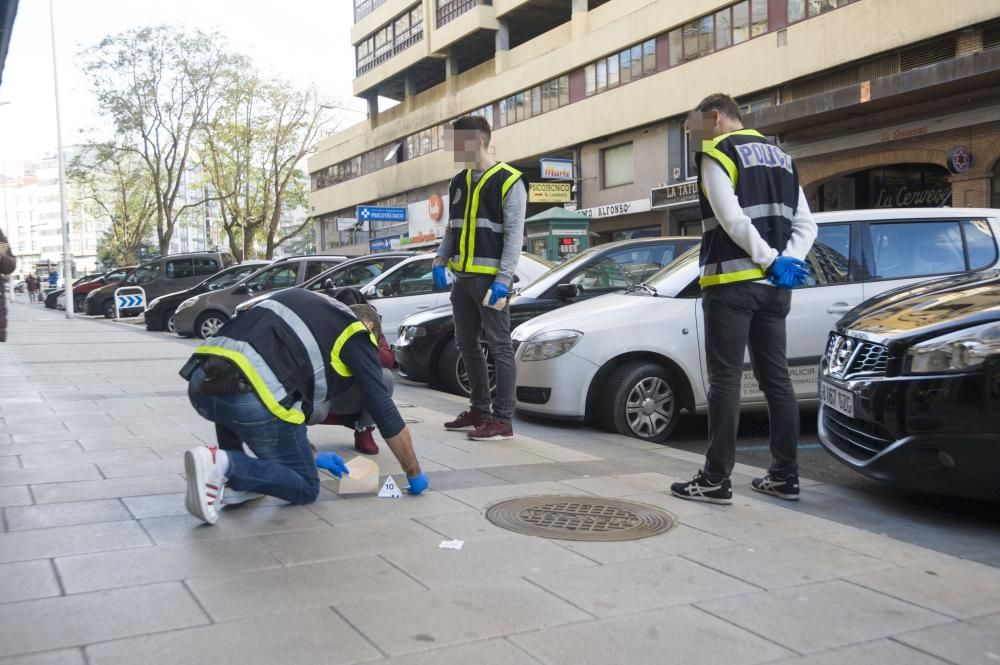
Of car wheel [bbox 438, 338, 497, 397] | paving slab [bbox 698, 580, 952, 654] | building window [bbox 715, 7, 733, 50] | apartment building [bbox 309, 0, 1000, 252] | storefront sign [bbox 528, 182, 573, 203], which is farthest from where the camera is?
storefront sign [bbox 528, 182, 573, 203]

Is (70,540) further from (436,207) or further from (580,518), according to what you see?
(436,207)

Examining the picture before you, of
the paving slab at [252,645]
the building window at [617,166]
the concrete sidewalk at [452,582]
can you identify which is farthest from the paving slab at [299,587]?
the building window at [617,166]

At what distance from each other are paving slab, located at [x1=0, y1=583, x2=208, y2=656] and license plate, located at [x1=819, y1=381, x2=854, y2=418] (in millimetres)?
3210

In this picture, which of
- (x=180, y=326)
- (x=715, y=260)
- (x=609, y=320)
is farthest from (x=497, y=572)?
(x=180, y=326)

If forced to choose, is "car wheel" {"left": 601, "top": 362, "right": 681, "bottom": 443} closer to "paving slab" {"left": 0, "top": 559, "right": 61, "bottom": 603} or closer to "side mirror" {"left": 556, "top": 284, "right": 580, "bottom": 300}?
"side mirror" {"left": 556, "top": 284, "right": 580, "bottom": 300}

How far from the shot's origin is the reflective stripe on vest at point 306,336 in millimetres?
3994

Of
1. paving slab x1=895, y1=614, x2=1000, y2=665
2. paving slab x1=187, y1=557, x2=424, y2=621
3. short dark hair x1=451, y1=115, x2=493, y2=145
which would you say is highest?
short dark hair x1=451, y1=115, x2=493, y2=145

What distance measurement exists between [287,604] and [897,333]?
3097 millimetres

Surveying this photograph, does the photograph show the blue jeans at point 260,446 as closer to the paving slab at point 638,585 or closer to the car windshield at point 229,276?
the paving slab at point 638,585

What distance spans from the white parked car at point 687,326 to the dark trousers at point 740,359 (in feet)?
6.43

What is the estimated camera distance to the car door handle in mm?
6547

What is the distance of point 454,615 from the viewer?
9.73ft

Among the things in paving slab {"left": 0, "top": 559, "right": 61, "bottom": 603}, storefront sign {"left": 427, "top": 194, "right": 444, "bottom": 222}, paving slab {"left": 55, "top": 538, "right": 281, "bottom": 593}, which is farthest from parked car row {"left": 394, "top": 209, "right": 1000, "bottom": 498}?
storefront sign {"left": 427, "top": 194, "right": 444, "bottom": 222}

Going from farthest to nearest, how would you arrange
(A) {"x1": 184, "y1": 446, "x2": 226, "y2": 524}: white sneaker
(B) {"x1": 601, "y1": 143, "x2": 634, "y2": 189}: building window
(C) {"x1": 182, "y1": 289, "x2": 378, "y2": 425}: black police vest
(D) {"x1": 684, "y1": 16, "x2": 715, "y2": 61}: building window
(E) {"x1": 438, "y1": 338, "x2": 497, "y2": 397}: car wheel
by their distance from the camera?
(B) {"x1": 601, "y1": 143, "x2": 634, "y2": 189}: building window → (D) {"x1": 684, "y1": 16, "x2": 715, "y2": 61}: building window → (E) {"x1": 438, "y1": 338, "x2": 497, "y2": 397}: car wheel → (C) {"x1": 182, "y1": 289, "x2": 378, "y2": 425}: black police vest → (A) {"x1": 184, "y1": 446, "x2": 226, "y2": 524}: white sneaker
